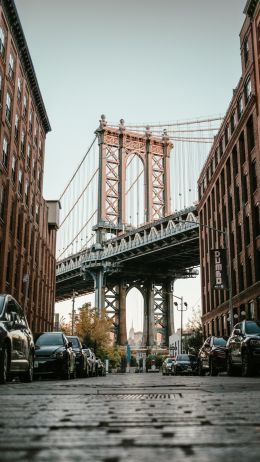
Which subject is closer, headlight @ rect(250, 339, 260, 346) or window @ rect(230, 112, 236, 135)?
headlight @ rect(250, 339, 260, 346)

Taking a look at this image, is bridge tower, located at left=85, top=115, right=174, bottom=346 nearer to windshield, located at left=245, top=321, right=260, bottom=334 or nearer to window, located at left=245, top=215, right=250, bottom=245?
window, located at left=245, top=215, right=250, bottom=245

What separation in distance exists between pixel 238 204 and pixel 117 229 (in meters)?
38.6

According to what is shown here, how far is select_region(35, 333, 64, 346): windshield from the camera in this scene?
17016 mm

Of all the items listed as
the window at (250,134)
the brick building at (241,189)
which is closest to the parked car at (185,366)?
the brick building at (241,189)

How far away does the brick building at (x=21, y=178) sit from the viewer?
36.1 meters

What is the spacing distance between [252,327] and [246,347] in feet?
2.94

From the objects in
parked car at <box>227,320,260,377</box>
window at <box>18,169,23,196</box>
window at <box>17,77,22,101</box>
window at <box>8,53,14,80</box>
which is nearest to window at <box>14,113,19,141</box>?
window at <box>17,77,22,101</box>

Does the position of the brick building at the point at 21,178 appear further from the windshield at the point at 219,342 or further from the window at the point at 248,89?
the window at the point at 248,89

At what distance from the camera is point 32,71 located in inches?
1763

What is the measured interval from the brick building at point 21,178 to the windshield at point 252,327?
53.8 feet

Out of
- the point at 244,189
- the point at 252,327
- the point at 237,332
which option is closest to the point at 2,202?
the point at 244,189

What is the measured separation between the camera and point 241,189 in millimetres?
43500

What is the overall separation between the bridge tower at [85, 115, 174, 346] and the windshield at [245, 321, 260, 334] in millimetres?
61664

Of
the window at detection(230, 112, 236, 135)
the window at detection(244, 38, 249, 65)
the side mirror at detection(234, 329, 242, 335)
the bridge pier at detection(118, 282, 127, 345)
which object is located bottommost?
the side mirror at detection(234, 329, 242, 335)
